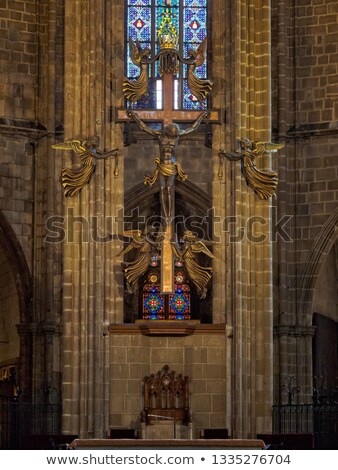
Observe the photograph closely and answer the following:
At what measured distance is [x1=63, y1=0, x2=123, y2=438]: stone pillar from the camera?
84.2 feet

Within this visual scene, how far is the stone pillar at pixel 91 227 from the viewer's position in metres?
25.7

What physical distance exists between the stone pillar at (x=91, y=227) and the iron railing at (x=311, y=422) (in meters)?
5.61

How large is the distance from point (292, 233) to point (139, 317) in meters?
3.41

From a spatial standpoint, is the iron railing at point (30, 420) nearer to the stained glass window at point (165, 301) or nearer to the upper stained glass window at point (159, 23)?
the stained glass window at point (165, 301)

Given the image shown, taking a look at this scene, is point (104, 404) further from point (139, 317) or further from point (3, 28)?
point (3, 28)

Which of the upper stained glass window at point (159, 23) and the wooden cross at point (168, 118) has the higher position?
the upper stained glass window at point (159, 23)

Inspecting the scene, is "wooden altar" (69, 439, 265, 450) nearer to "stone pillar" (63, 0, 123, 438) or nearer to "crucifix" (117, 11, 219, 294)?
"stone pillar" (63, 0, 123, 438)

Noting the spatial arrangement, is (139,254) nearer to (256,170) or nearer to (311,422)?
(256,170)

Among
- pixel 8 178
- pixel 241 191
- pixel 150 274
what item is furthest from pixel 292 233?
pixel 241 191

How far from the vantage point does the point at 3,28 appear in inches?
1403

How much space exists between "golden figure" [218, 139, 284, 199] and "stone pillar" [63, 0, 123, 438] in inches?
69.1

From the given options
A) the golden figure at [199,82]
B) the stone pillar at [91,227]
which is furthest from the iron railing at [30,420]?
the golden figure at [199,82]

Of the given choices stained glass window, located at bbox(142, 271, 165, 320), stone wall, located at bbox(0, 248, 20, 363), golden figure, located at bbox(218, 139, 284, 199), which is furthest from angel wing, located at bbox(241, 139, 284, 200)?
stone wall, located at bbox(0, 248, 20, 363)

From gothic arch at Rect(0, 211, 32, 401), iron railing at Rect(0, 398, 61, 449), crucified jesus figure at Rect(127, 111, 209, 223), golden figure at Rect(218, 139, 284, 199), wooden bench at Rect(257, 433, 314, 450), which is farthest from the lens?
gothic arch at Rect(0, 211, 32, 401)
